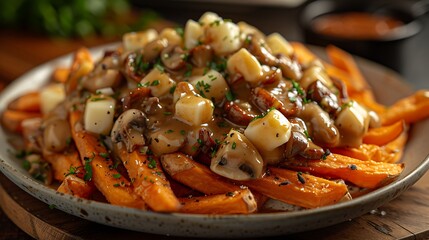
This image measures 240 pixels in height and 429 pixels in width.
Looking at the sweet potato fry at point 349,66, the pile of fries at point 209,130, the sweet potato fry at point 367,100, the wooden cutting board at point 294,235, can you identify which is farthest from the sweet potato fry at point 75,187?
the sweet potato fry at point 349,66

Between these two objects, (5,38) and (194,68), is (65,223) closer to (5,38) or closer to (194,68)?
(194,68)

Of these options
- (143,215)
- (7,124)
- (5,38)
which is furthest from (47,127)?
(5,38)

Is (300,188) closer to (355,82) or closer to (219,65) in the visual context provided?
(219,65)

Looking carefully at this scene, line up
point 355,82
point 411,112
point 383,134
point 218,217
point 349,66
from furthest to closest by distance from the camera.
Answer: point 349,66, point 355,82, point 411,112, point 383,134, point 218,217

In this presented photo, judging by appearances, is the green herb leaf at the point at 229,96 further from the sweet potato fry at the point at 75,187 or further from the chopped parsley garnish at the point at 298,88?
the sweet potato fry at the point at 75,187

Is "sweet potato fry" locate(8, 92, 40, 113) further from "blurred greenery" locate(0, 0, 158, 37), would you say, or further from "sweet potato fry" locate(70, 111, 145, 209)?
"blurred greenery" locate(0, 0, 158, 37)

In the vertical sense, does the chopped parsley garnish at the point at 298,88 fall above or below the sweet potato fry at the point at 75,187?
above

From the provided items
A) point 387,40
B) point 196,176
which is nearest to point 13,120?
point 196,176
